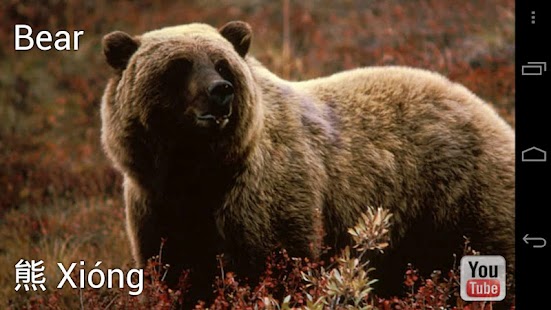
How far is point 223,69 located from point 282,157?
2.07 ft

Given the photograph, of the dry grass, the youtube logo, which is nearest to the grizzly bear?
the youtube logo

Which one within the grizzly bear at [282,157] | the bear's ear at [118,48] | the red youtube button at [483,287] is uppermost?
the bear's ear at [118,48]

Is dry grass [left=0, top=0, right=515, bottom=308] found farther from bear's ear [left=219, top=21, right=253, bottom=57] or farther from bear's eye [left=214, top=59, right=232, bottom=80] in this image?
bear's eye [left=214, top=59, right=232, bottom=80]

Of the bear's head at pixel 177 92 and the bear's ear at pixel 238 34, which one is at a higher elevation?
the bear's ear at pixel 238 34

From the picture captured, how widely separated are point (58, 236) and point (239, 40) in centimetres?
276

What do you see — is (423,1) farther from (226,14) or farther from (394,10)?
(226,14)

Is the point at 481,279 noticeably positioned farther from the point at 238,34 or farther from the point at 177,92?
the point at 238,34

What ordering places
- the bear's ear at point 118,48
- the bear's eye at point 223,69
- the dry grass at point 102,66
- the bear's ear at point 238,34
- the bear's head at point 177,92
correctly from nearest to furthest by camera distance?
the bear's head at point 177,92 < the bear's eye at point 223,69 < the bear's ear at point 118,48 < the bear's ear at point 238,34 < the dry grass at point 102,66

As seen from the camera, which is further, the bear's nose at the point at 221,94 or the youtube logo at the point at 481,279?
the bear's nose at the point at 221,94

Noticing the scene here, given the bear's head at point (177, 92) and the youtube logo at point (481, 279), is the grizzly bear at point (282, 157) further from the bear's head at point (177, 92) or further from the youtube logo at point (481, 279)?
the youtube logo at point (481, 279)
